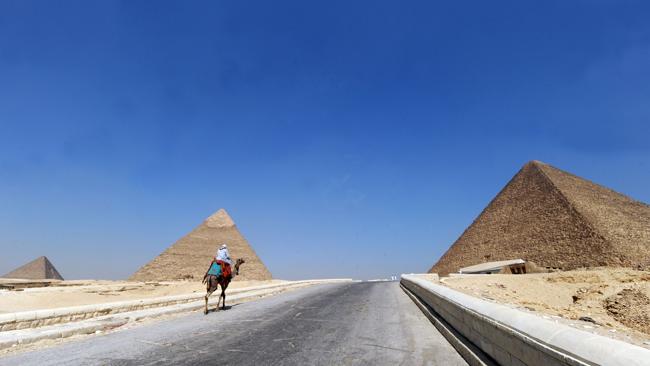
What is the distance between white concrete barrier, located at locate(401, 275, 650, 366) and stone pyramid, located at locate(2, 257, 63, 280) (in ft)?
354

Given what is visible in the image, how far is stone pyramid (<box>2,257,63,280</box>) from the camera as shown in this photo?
88375 millimetres

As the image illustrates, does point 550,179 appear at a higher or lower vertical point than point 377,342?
higher

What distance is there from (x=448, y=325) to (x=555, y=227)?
78.9 m

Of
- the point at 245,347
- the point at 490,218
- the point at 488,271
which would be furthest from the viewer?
the point at 490,218

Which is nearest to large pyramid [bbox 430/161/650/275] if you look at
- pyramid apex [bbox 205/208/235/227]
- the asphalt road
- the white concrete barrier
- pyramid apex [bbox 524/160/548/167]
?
pyramid apex [bbox 524/160/548/167]

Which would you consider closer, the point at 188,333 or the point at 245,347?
the point at 245,347

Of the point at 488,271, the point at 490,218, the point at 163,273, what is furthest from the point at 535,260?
the point at 163,273

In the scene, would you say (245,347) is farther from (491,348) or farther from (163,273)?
(163,273)

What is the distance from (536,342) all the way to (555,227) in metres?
83.1

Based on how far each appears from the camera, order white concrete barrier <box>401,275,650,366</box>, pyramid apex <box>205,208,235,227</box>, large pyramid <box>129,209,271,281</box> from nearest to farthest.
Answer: white concrete barrier <box>401,275,650,366</box>, large pyramid <box>129,209,271,281</box>, pyramid apex <box>205,208,235,227</box>

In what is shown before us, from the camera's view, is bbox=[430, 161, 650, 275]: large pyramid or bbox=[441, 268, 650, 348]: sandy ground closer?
bbox=[441, 268, 650, 348]: sandy ground

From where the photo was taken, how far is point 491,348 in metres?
4.32

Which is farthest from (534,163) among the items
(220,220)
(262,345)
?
(262,345)

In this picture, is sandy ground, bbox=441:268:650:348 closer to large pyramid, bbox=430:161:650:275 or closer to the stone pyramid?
large pyramid, bbox=430:161:650:275
